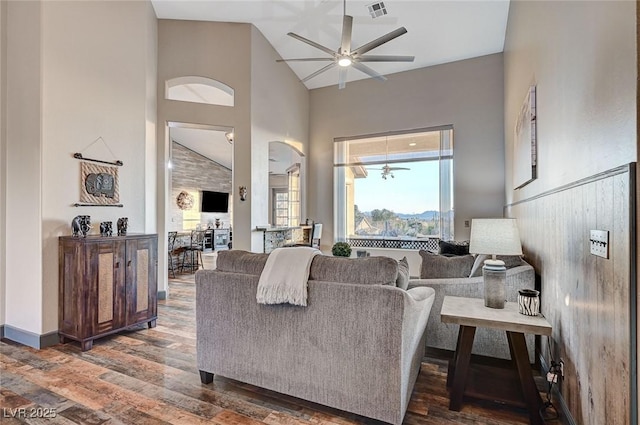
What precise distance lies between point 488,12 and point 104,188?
551cm

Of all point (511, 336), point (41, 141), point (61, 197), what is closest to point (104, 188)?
point (61, 197)

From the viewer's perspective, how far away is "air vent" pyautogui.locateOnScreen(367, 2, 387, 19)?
470cm

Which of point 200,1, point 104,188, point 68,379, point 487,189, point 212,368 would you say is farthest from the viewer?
point 487,189

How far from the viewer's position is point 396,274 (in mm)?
1835

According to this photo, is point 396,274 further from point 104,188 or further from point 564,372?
point 104,188

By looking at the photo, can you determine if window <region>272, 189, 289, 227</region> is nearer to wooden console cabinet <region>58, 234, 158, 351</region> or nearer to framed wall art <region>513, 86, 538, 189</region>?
wooden console cabinet <region>58, 234, 158, 351</region>

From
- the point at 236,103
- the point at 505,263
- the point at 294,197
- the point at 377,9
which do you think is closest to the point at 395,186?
the point at 294,197

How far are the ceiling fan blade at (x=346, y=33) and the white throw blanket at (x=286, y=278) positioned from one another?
9.58 feet

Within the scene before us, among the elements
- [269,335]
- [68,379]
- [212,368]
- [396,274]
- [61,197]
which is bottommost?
[68,379]

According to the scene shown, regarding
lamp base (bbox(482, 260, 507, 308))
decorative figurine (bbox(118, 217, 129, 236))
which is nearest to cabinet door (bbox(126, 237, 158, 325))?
decorative figurine (bbox(118, 217, 129, 236))

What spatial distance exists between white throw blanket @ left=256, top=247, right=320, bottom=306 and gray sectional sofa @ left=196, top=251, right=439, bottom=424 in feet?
0.17

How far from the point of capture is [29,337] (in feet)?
10.0

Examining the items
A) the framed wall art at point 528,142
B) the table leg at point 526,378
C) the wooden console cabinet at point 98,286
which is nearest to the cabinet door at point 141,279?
the wooden console cabinet at point 98,286

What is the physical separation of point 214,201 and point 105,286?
274 inches
